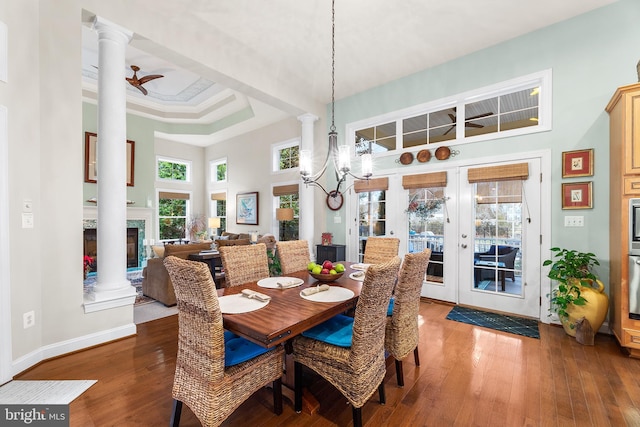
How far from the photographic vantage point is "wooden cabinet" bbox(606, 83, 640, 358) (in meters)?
2.42

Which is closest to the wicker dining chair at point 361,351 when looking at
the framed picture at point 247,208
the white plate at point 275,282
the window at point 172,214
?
the white plate at point 275,282

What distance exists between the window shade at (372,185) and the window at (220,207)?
4597mm

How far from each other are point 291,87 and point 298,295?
380 cm

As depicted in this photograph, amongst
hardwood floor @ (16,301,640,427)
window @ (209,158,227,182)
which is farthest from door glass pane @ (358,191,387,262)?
window @ (209,158,227,182)

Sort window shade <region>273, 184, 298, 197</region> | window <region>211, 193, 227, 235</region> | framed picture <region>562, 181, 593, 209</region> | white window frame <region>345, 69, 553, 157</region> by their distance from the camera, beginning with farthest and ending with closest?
window <region>211, 193, 227, 235</region>, window shade <region>273, 184, 298, 197</region>, white window frame <region>345, 69, 553, 157</region>, framed picture <region>562, 181, 593, 209</region>

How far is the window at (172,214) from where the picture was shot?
25.7ft

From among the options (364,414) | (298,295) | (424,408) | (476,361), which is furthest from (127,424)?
(476,361)

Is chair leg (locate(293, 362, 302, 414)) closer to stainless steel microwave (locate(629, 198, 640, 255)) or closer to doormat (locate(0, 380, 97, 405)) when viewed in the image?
doormat (locate(0, 380, 97, 405))

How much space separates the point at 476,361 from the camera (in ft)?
7.94

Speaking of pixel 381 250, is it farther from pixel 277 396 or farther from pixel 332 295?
pixel 277 396

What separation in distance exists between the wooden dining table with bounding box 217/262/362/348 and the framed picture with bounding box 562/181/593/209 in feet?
9.13

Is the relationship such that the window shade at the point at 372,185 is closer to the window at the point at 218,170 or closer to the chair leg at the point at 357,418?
the chair leg at the point at 357,418

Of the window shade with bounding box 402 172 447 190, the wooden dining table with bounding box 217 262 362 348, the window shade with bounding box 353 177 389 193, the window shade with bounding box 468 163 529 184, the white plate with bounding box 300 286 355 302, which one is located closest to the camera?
the wooden dining table with bounding box 217 262 362 348

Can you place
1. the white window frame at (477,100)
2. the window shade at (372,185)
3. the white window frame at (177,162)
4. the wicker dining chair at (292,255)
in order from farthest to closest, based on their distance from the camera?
the white window frame at (177,162)
the window shade at (372,185)
the white window frame at (477,100)
the wicker dining chair at (292,255)
